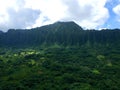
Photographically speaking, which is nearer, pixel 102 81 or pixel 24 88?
pixel 24 88

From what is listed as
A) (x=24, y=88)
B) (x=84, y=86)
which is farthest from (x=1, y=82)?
(x=84, y=86)

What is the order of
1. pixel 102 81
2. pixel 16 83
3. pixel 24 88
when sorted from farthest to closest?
pixel 102 81 < pixel 16 83 < pixel 24 88

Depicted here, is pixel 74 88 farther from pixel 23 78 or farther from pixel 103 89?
pixel 23 78

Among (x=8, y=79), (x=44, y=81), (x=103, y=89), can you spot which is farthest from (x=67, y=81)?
(x=8, y=79)

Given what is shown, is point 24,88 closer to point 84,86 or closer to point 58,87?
point 58,87

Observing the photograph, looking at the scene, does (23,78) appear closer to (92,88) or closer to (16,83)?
(16,83)

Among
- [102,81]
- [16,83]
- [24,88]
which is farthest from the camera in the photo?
[102,81]

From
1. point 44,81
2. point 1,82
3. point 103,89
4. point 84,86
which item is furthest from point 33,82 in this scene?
point 103,89

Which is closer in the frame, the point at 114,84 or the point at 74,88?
the point at 74,88
